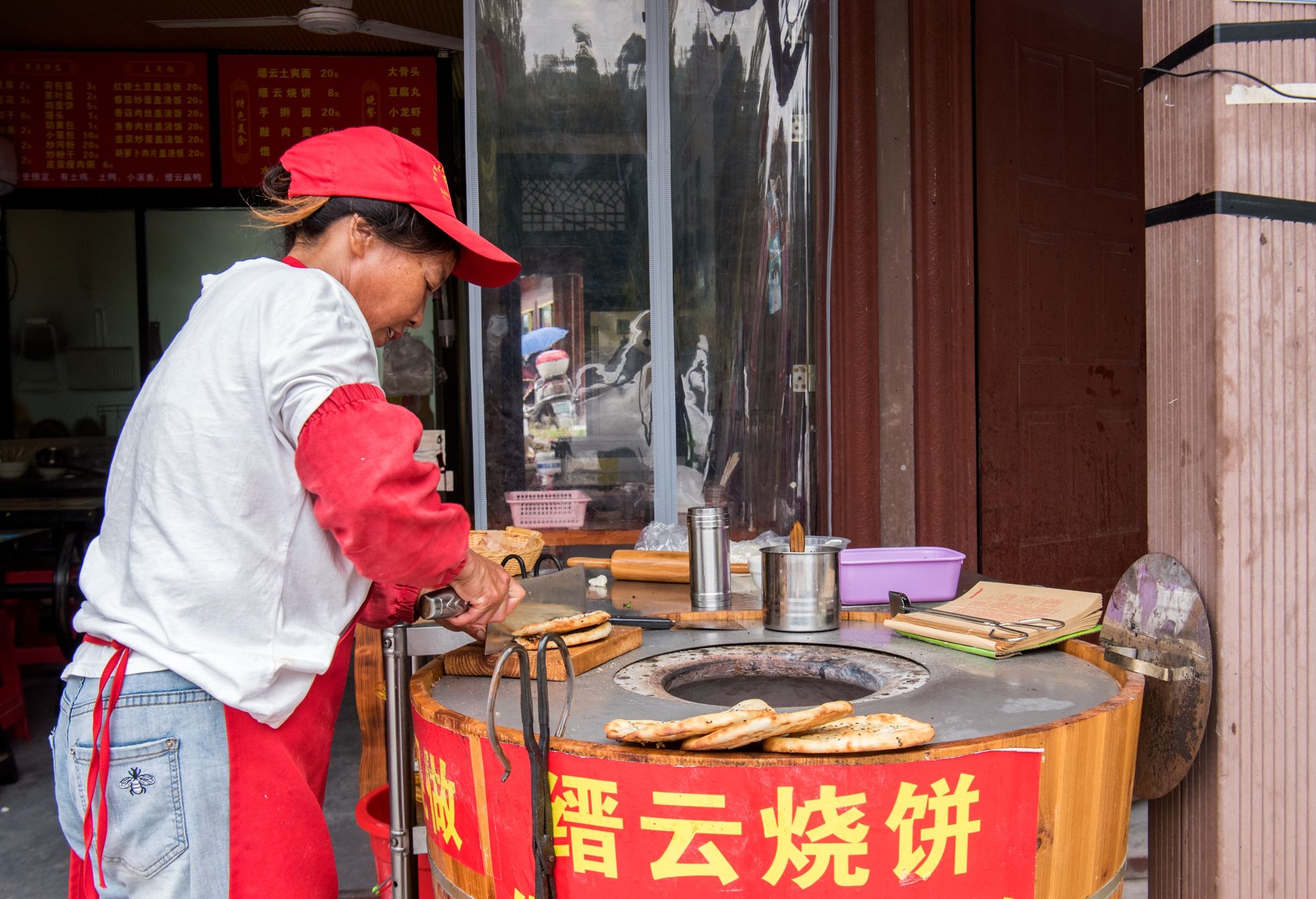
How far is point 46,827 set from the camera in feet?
12.4

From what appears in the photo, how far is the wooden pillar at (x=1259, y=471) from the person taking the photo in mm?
1485

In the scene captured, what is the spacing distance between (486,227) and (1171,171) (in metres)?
2.89

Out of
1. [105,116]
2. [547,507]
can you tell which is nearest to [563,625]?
[547,507]

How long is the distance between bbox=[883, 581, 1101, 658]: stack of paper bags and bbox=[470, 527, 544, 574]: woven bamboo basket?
1177mm

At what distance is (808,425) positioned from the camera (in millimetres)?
4102

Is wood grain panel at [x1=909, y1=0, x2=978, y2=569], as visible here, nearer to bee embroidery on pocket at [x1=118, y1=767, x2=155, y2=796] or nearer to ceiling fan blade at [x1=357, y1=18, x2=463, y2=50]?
ceiling fan blade at [x1=357, y1=18, x2=463, y2=50]

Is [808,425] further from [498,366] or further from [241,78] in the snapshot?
[241,78]

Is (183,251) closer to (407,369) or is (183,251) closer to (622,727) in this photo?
(407,369)

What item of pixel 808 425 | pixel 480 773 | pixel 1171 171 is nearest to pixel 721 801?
pixel 480 773

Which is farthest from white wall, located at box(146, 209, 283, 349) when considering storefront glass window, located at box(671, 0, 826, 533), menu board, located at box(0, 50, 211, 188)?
storefront glass window, located at box(671, 0, 826, 533)

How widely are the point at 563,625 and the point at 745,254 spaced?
2.54 meters

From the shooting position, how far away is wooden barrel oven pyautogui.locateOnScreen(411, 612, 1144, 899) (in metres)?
1.31

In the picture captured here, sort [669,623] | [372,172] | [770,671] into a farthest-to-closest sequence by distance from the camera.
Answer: [669,623] → [770,671] → [372,172]

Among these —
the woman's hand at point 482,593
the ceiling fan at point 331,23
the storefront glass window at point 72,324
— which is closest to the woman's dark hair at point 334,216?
the woman's hand at point 482,593
